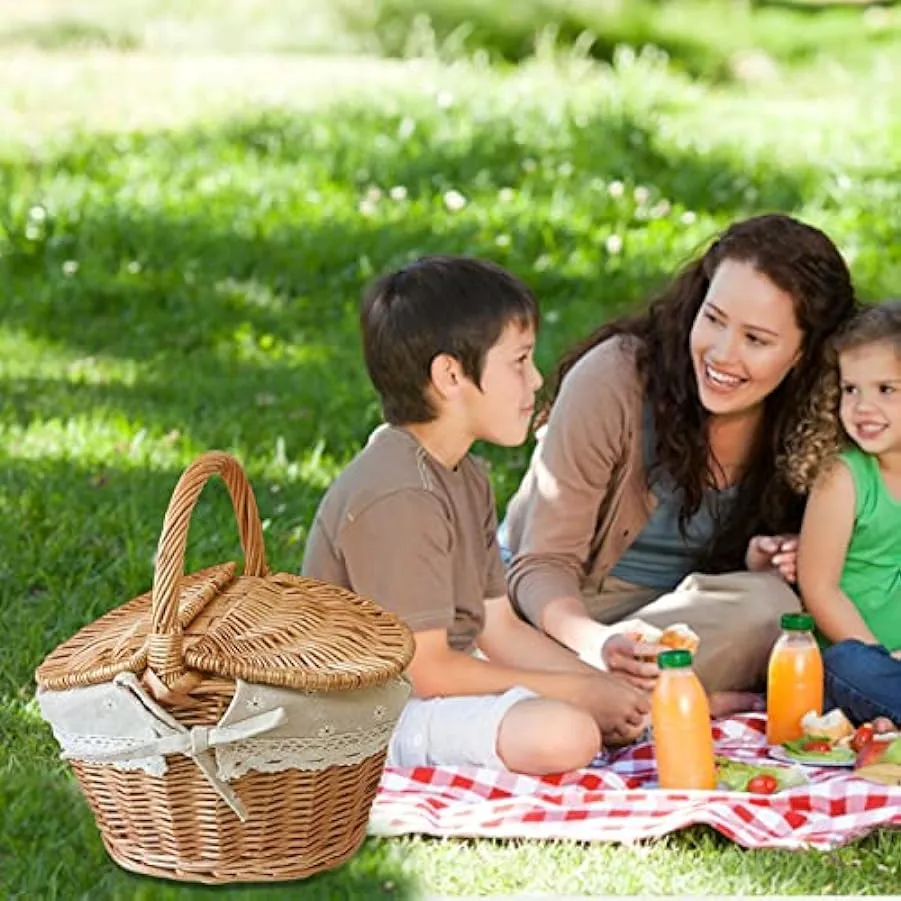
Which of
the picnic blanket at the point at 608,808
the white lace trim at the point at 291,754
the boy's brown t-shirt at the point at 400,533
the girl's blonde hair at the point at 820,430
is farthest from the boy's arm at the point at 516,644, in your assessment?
the white lace trim at the point at 291,754

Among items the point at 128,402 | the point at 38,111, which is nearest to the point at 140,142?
the point at 38,111

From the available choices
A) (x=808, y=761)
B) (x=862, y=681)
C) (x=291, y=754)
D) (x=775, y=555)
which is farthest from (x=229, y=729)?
(x=775, y=555)

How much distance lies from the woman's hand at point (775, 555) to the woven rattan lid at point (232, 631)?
3.99 ft

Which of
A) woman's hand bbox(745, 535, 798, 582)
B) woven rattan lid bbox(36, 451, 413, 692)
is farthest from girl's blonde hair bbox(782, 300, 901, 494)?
woven rattan lid bbox(36, 451, 413, 692)

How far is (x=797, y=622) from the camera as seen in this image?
410cm

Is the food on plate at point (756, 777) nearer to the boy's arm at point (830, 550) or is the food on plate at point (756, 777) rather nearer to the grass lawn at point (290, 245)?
the grass lawn at point (290, 245)

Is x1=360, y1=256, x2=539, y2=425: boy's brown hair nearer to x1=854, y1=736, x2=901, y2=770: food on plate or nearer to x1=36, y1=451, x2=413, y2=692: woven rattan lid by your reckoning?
x1=36, y1=451, x2=413, y2=692: woven rattan lid

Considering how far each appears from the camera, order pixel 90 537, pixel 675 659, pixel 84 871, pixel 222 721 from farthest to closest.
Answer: pixel 90 537
pixel 675 659
pixel 84 871
pixel 222 721

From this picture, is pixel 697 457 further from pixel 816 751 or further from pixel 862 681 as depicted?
pixel 816 751

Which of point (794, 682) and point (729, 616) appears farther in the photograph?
point (729, 616)

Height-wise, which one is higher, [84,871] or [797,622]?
[797,622]

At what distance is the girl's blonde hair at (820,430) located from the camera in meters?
4.34

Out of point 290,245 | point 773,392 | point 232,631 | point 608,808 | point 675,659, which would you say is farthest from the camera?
point 290,245

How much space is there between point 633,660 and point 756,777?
347 mm
